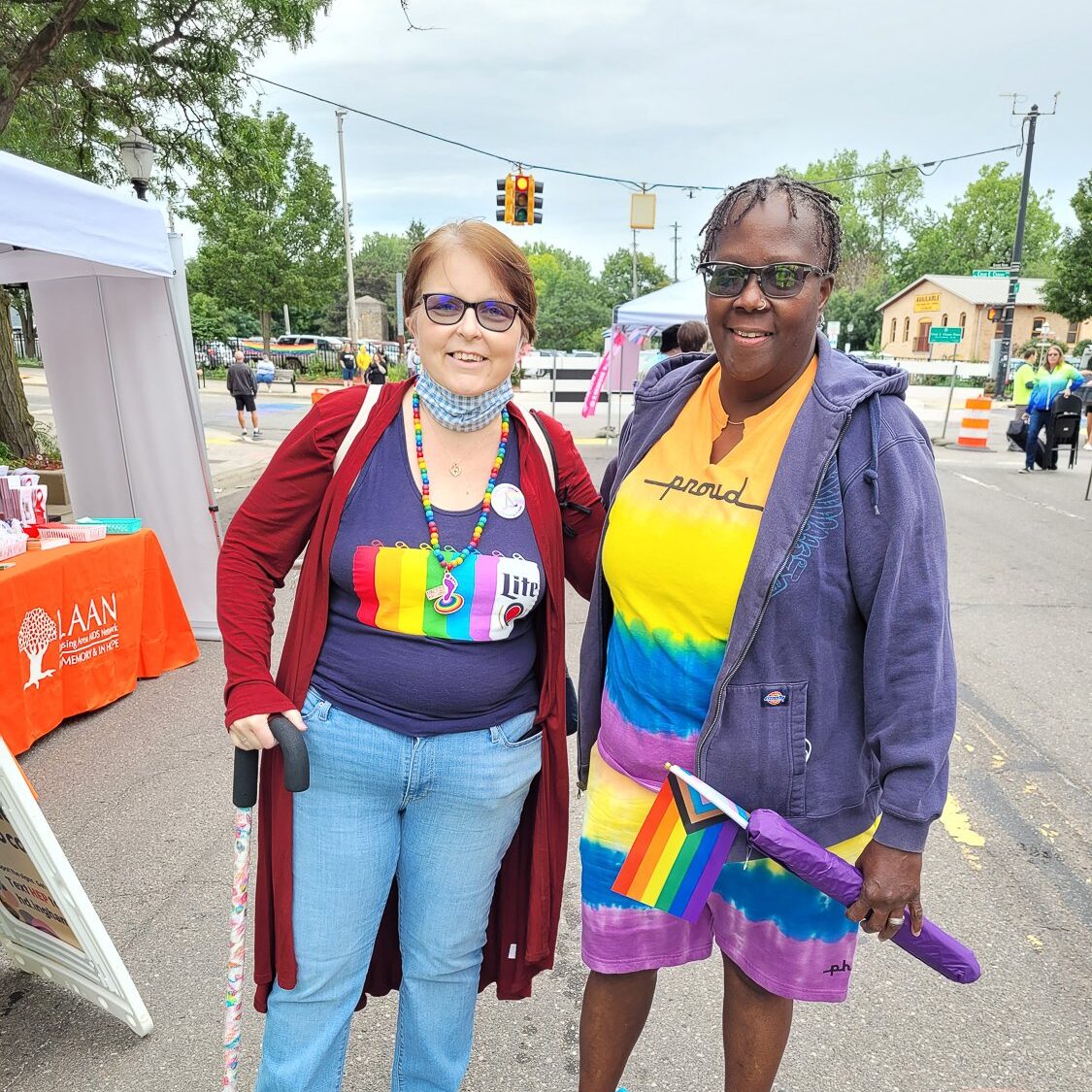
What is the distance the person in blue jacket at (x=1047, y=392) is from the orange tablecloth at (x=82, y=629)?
12.9m

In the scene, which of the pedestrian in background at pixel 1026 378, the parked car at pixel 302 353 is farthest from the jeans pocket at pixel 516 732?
the parked car at pixel 302 353

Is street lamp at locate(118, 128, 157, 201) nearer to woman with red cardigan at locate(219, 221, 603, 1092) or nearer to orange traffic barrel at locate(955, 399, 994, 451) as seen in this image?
woman with red cardigan at locate(219, 221, 603, 1092)

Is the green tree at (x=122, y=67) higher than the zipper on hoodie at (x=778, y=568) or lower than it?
higher

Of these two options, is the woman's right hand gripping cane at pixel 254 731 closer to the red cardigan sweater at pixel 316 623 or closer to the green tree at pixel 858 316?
the red cardigan sweater at pixel 316 623

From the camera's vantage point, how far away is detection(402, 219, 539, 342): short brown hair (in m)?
1.67

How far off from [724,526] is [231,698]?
97cm

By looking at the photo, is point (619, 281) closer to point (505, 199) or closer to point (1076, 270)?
point (1076, 270)

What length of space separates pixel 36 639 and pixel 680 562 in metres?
3.65

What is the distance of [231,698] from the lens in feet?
5.31

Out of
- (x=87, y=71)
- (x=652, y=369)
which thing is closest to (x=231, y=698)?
(x=652, y=369)

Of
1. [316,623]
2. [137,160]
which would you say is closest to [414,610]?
[316,623]

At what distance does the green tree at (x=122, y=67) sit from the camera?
25.8ft

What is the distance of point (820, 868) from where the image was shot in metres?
1.41

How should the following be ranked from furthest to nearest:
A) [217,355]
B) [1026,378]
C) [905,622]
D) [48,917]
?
[217,355] < [1026,378] < [48,917] < [905,622]
